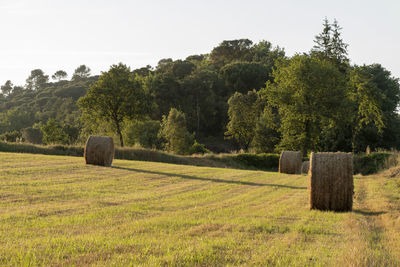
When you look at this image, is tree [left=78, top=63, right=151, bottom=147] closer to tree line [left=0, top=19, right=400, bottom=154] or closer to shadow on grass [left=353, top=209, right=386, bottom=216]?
tree line [left=0, top=19, right=400, bottom=154]

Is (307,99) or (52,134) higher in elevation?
(307,99)

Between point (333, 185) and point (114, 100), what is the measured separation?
3894 centimetres

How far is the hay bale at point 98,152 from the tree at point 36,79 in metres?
187

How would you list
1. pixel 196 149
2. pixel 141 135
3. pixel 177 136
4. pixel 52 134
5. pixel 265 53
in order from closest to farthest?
pixel 177 136 → pixel 196 149 → pixel 141 135 → pixel 52 134 → pixel 265 53

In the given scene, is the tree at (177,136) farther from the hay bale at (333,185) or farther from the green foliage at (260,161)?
the hay bale at (333,185)

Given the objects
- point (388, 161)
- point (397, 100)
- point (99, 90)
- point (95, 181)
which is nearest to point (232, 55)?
point (397, 100)

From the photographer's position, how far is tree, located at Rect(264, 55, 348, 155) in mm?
40125

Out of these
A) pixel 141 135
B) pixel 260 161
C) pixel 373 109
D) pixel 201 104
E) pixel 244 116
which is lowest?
pixel 260 161

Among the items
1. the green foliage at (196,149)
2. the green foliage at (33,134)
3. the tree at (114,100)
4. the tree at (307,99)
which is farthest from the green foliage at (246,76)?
the green foliage at (33,134)

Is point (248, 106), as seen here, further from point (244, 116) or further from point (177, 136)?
point (177, 136)

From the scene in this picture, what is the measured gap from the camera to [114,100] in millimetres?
47438

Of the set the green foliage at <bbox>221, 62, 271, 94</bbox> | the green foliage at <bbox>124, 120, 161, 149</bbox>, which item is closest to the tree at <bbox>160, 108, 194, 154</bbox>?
the green foliage at <bbox>124, 120, 161, 149</bbox>

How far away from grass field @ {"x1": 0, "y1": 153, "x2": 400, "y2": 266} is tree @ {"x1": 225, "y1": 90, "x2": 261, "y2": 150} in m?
49.9

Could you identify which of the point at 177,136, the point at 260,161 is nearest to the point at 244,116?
the point at 177,136
